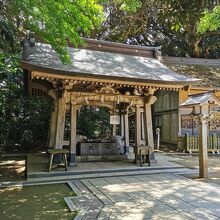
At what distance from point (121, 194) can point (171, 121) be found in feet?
35.2

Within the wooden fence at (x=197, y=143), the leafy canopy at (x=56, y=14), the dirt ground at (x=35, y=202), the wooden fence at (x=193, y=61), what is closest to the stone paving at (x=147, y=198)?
the dirt ground at (x=35, y=202)

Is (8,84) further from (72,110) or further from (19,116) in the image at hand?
(72,110)

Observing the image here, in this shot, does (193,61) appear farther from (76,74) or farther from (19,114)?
(76,74)

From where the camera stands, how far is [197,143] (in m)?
13.9

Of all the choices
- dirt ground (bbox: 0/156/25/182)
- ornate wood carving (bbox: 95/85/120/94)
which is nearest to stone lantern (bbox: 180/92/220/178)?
ornate wood carving (bbox: 95/85/120/94)

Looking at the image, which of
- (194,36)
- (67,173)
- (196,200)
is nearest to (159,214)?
(196,200)

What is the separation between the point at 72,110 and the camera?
8922 mm

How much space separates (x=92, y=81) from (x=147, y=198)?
422 centimetres

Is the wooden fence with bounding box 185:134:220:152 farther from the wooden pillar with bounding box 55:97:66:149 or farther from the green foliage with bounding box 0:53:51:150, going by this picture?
the green foliage with bounding box 0:53:51:150

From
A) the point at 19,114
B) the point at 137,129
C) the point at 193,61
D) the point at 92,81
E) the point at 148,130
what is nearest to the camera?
the point at 92,81

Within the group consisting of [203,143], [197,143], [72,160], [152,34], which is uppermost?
[152,34]

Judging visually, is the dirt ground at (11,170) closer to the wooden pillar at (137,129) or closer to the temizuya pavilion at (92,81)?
the temizuya pavilion at (92,81)

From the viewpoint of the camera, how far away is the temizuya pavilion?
7875mm

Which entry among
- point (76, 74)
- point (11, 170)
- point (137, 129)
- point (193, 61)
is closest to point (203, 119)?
point (137, 129)
